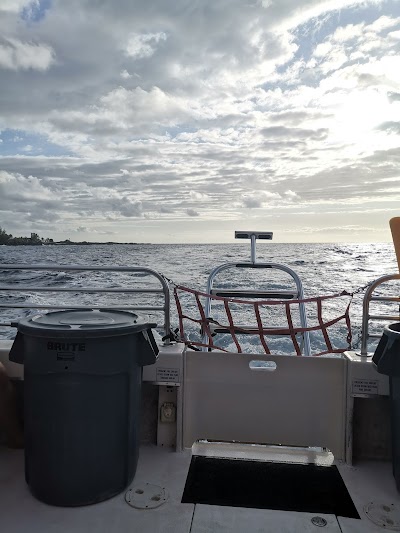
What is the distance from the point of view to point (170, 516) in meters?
2.24

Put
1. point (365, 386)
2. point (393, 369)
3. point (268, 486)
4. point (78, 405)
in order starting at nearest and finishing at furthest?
1. point (78, 405)
2. point (393, 369)
3. point (268, 486)
4. point (365, 386)

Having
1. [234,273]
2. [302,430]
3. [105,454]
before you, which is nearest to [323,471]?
[302,430]

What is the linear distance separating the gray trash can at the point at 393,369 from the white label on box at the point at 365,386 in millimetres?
329

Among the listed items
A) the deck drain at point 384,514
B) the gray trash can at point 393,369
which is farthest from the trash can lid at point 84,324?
the deck drain at point 384,514

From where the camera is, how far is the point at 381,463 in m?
2.83

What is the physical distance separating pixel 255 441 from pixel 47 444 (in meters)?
1.31

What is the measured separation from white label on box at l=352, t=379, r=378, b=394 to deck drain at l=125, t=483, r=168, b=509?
1.29 metres

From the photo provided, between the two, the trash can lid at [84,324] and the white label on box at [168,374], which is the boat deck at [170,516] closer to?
the white label on box at [168,374]

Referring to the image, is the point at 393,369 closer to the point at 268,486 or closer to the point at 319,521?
the point at 319,521

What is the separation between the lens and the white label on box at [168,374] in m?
2.94

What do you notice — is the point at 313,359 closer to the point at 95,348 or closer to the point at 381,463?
the point at 381,463

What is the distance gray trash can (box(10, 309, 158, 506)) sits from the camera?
2213 mm

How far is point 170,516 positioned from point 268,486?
60 centimetres

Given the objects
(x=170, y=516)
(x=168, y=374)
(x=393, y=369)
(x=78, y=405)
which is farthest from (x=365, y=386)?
(x=78, y=405)
